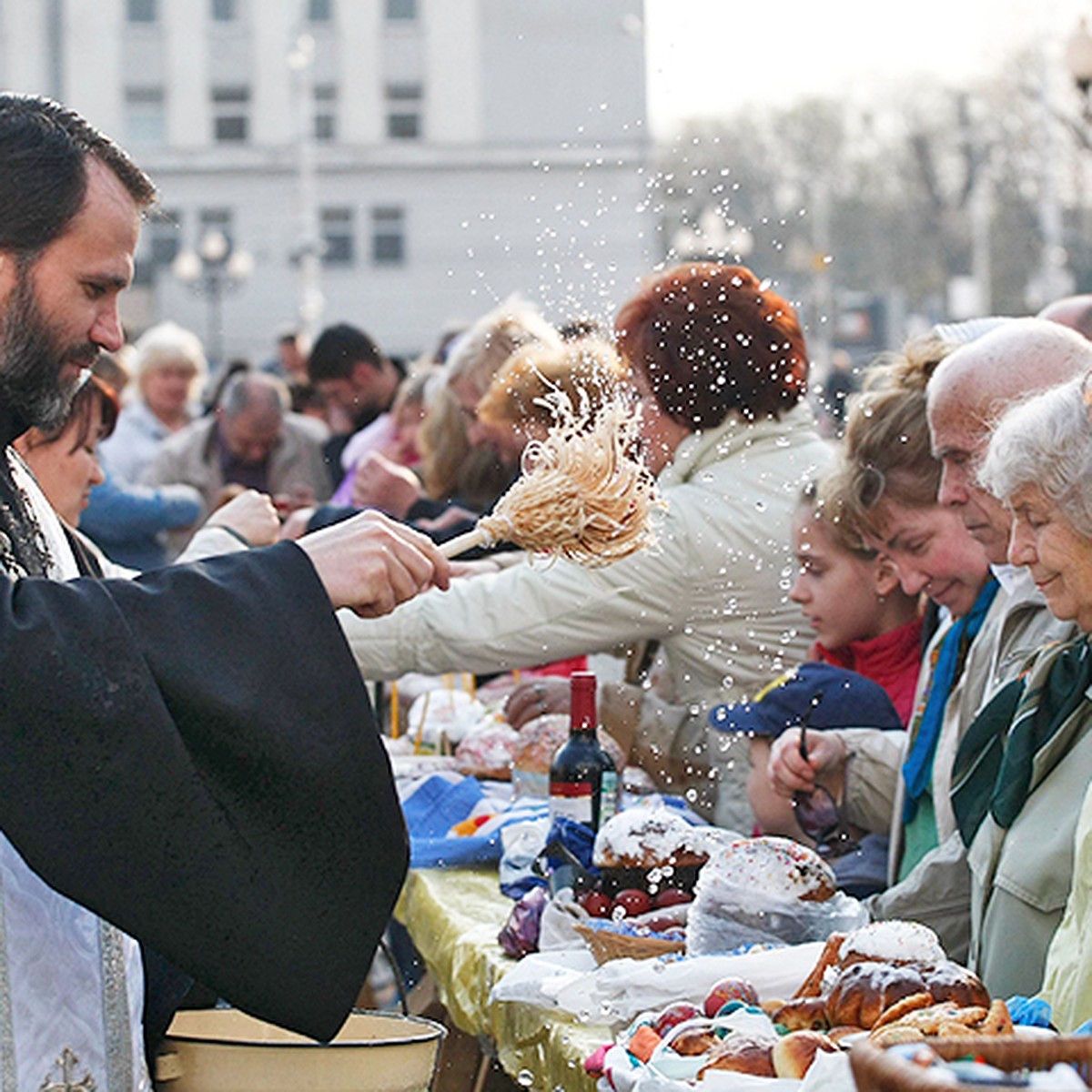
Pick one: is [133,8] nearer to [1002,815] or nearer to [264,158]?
[264,158]

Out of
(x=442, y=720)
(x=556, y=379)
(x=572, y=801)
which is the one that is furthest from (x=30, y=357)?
(x=442, y=720)

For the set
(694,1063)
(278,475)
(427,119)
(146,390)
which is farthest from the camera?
(427,119)

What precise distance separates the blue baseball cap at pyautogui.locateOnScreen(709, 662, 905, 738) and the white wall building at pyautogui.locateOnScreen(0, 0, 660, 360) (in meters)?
40.0

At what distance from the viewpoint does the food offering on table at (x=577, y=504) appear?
9.22 feet

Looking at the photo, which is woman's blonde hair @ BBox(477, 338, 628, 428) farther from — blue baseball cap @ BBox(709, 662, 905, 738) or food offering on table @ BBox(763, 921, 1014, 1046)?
food offering on table @ BBox(763, 921, 1014, 1046)

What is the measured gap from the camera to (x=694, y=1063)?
2324 mm

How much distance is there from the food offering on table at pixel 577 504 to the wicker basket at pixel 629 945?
56 centimetres

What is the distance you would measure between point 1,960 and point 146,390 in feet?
29.8

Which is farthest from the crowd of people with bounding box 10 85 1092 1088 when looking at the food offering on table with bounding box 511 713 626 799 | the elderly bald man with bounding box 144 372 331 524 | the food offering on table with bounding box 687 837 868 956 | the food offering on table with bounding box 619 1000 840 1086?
the elderly bald man with bounding box 144 372 331 524

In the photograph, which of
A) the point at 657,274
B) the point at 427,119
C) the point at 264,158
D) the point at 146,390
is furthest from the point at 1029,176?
the point at 657,274

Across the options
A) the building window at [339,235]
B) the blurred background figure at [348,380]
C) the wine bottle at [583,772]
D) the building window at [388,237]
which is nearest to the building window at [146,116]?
the building window at [339,235]

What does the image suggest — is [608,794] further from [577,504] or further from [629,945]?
[577,504]

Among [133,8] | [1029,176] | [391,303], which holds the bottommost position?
[391,303]

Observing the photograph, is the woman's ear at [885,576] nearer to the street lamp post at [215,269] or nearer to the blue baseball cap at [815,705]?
the blue baseball cap at [815,705]
